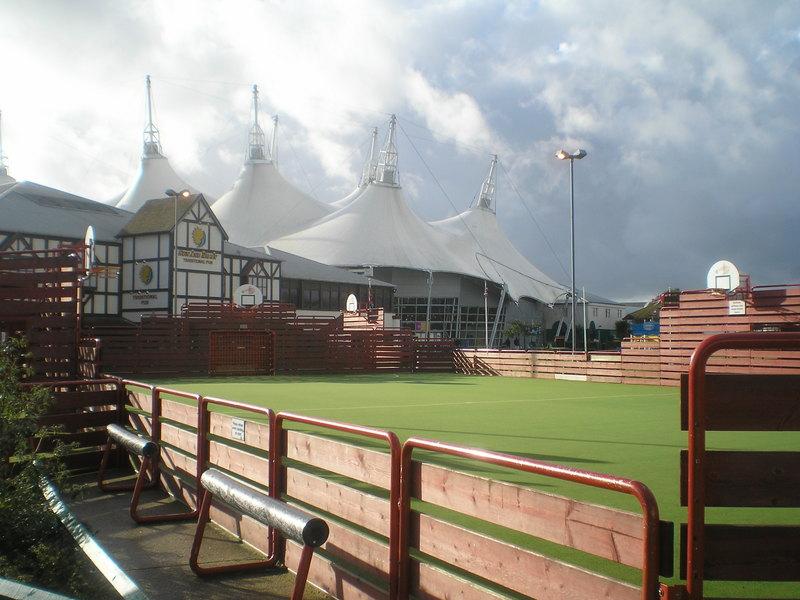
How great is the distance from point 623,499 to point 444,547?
1867 millimetres

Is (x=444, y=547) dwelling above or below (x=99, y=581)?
above

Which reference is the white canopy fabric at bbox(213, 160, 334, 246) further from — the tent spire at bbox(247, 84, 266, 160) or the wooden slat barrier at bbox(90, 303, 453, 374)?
the wooden slat barrier at bbox(90, 303, 453, 374)

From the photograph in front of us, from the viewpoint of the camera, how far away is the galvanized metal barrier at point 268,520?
413cm

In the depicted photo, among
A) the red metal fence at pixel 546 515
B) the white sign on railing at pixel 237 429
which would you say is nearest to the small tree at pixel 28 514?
the white sign on railing at pixel 237 429

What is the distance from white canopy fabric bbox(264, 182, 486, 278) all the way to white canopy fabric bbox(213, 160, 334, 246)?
299cm

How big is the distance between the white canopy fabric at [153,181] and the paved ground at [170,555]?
61.5 m

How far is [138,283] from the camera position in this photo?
33.6 metres

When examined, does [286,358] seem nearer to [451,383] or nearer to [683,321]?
[451,383]

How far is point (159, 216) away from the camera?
34.2 meters

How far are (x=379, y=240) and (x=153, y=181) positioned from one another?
20674 mm

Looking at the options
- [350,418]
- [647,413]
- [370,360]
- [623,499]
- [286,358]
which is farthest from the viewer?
[370,360]

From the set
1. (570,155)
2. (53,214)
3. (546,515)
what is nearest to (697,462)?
(546,515)

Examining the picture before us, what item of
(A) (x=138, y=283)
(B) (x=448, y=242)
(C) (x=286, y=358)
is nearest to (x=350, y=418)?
(C) (x=286, y=358)

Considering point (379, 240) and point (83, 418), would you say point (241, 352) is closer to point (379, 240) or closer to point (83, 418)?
point (83, 418)
